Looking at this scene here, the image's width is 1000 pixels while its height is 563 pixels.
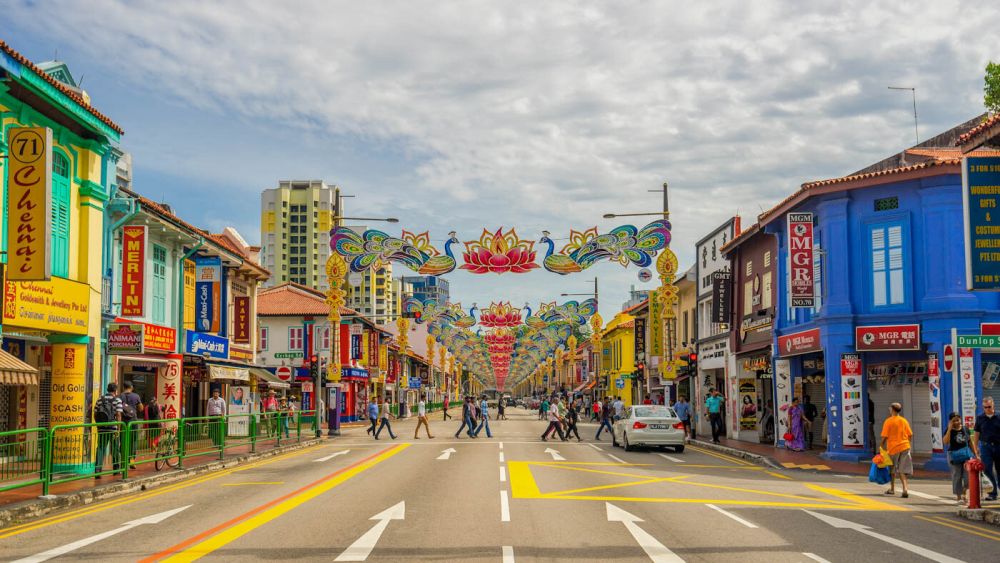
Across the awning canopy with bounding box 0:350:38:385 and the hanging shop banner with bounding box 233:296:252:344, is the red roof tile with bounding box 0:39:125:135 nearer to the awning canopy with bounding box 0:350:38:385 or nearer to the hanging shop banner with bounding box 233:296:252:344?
the awning canopy with bounding box 0:350:38:385

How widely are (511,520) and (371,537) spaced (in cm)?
229

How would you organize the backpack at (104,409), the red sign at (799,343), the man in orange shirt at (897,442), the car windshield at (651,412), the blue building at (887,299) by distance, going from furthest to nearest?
the car windshield at (651,412) < the red sign at (799,343) < the blue building at (887,299) < the backpack at (104,409) < the man in orange shirt at (897,442)

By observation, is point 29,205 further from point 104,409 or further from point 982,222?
point 982,222

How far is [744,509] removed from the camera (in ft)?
47.2

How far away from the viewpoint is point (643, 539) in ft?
36.5

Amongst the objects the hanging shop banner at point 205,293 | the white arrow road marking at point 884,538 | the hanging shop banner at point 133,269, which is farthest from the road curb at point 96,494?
the white arrow road marking at point 884,538

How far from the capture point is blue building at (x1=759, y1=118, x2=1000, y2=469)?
77.8ft

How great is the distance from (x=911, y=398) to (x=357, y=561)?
22.0 m

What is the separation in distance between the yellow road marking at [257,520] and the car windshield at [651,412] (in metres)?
10.5

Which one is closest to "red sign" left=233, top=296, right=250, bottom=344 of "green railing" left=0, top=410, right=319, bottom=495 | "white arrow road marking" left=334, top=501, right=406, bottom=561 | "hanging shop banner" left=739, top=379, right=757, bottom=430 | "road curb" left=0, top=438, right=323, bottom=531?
"green railing" left=0, top=410, right=319, bottom=495

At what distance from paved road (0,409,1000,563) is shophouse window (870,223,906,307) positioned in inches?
244

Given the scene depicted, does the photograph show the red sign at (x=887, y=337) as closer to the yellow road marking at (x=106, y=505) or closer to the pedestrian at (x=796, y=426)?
the pedestrian at (x=796, y=426)

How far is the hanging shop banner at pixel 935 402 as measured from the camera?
75.7 feet

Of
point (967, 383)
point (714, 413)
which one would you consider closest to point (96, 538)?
point (967, 383)
